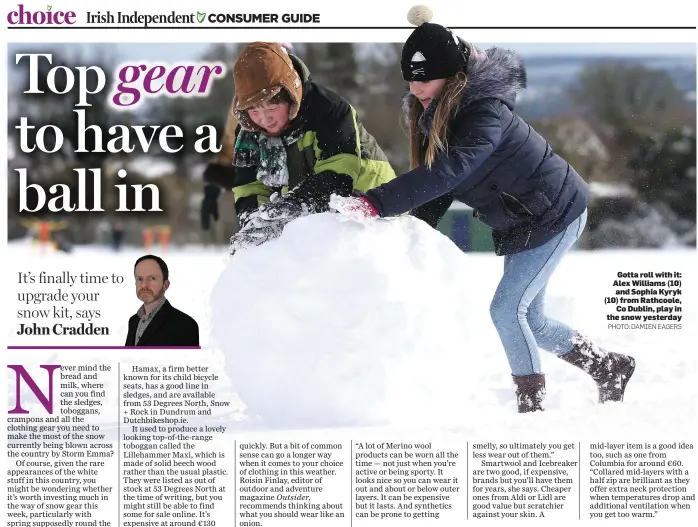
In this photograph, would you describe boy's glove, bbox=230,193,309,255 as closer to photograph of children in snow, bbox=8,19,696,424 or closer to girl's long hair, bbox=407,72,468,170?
photograph of children in snow, bbox=8,19,696,424

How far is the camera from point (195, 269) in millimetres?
4277

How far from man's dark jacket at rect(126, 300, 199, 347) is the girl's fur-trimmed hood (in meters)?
1.47

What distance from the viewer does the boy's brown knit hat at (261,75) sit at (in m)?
3.09

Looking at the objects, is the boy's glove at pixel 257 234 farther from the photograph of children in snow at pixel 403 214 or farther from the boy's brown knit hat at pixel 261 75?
the boy's brown knit hat at pixel 261 75

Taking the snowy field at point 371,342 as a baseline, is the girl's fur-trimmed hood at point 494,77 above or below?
above

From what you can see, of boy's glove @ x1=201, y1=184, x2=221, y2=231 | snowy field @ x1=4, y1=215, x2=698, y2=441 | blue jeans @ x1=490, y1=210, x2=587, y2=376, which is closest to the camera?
snowy field @ x1=4, y1=215, x2=698, y2=441

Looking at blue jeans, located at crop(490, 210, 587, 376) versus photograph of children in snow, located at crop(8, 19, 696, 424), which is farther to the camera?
blue jeans, located at crop(490, 210, 587, 376)

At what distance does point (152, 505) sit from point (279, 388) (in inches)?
30.3

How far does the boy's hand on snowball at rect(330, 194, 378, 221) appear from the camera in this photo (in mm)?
2932

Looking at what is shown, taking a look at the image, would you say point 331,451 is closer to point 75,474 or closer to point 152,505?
point 152,505
